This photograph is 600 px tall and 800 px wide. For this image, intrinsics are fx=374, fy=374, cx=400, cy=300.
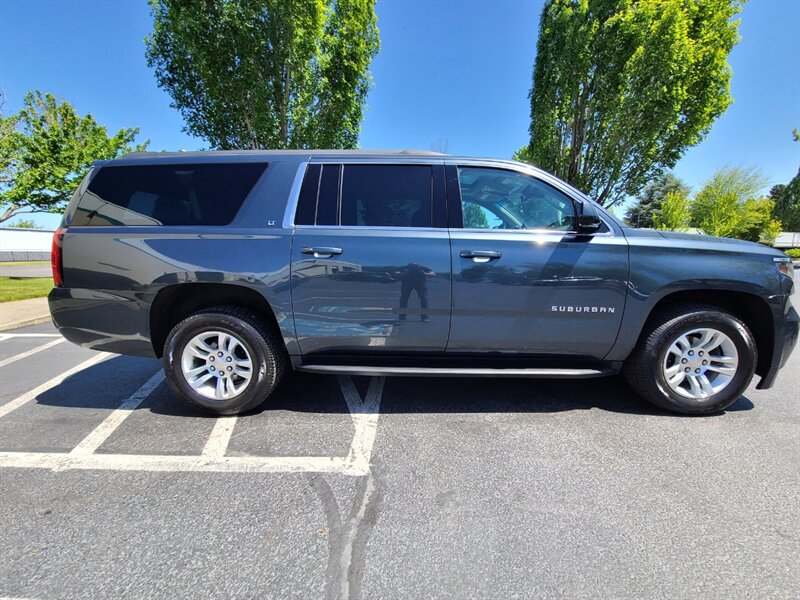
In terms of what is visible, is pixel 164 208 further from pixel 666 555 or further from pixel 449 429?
pixel 666 555

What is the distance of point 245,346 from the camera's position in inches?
117

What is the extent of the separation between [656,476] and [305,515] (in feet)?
6.96

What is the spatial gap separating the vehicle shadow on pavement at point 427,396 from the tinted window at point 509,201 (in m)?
1.53

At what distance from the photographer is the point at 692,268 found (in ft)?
9.37

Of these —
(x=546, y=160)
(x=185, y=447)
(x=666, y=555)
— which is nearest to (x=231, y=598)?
(x=185, y=447)

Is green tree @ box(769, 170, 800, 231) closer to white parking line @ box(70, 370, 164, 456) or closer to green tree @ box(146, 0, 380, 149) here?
green tree @ box(146, 0, 380, 149)

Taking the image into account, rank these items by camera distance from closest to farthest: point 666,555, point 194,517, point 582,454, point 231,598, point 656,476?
1. point 231,598
2. point 666,555
3. point 194,517
4. point 656,476
5. point 582,454

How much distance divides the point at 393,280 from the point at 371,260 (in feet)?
0.73

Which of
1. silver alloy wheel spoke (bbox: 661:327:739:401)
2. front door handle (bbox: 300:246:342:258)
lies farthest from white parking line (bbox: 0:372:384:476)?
silver alloy wheel spoke (bbox: 661:327:739:401)

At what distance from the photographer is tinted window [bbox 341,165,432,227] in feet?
9.69

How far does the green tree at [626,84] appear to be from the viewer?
12.0 metres

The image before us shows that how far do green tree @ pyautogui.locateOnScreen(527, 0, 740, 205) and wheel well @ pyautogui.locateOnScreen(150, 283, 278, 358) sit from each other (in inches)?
589

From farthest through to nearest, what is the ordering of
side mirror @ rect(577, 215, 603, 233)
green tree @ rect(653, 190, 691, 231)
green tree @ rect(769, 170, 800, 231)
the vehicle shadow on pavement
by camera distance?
green tree @ rect(769, 170, 800, 231)
green tree @ rect(653, 190, 691, 231)
the vehicle shadow on pavement
side mirror @ rect(577, 215, 603, 233)

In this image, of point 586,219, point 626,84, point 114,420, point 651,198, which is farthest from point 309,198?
point 651,198
